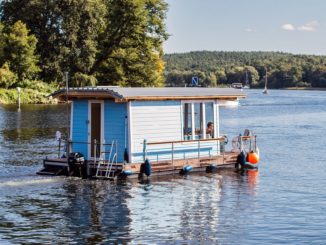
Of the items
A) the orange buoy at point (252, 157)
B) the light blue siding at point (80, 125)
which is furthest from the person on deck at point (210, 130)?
the light blue siding at point (80, 125)

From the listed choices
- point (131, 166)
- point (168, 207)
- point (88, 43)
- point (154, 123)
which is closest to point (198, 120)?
point (154, 123)

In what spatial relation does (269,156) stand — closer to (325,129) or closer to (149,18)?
(325,129)

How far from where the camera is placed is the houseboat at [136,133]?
1222 inches

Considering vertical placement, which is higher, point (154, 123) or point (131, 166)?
point (154, 123)

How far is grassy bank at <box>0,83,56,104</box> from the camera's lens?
93.8 metres

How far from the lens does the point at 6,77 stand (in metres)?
95.1

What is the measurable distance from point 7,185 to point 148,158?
6.46m

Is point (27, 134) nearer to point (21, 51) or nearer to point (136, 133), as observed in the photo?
point (136, 133)

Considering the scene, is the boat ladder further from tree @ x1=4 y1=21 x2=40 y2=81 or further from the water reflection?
tree @ x1=4 y1=21 x2=40 y2=81

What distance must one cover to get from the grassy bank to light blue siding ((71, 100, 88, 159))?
61588 millimetres

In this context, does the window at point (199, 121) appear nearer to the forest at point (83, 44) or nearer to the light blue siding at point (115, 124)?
the light blue siding at point (115, 124)

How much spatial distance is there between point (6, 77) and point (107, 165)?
2658 inches

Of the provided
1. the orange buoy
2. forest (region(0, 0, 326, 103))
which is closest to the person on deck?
the orange buoy

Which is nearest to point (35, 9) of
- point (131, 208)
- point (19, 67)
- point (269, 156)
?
point (19, 67)
